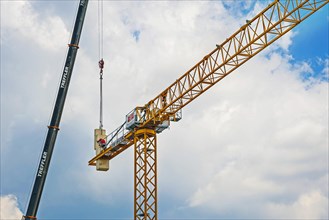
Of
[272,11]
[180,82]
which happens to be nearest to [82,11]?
[180,82]

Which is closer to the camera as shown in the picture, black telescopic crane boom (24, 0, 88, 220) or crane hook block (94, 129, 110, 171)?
black telescopic crane boom (24, 0, 88, 220)

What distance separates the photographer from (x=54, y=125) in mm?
52781

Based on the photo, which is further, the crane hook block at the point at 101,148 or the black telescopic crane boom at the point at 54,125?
the crane hook block at the point at 101,148

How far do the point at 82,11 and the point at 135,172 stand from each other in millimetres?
17787

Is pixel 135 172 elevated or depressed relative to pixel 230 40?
depressed

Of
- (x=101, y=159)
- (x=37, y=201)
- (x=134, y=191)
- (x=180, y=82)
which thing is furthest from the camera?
(x=101, y=159)

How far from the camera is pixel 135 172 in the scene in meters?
65.9

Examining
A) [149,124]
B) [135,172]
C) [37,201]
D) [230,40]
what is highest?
[230,40]

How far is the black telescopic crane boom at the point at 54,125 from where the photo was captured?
51406 mm

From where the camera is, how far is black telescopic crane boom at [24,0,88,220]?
51.4 meters

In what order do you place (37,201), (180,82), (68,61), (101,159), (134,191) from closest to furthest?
1. (37,201)
2. (68,61)
3. (180,82)
4. (134,191)
5. (101,159)

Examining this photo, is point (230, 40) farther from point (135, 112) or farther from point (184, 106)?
point (135, 112)

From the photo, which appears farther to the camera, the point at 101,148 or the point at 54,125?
the point at 101,148

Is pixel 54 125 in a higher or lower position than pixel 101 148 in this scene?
lower
